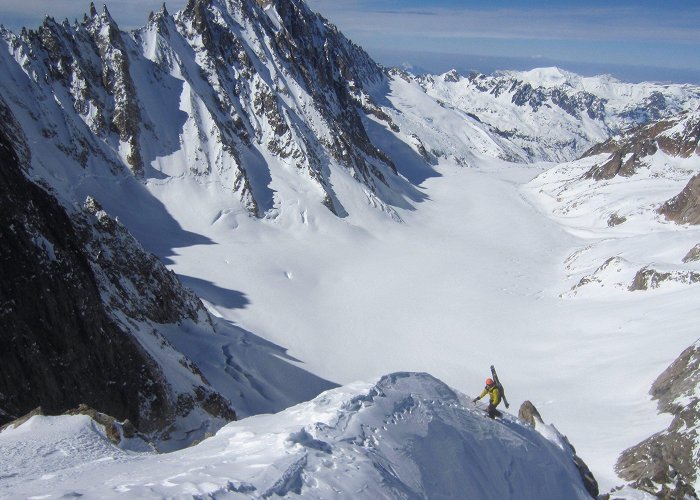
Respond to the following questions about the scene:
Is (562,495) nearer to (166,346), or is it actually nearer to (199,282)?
(166,346)

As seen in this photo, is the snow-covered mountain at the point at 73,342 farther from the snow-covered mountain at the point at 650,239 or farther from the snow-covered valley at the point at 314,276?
the snow-covered mountain at the point at 650,239

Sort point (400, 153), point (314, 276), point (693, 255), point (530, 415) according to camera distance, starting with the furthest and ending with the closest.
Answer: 1. point (400, 153)
2. point (314, 276)
3. point (693, 255)
4. point (530, 415)

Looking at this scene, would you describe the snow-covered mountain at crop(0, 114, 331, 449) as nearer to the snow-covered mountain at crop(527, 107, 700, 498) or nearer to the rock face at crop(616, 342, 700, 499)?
the rock face at crop(616, 342, 700, 499)

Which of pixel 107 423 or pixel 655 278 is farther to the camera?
pixel 655 278

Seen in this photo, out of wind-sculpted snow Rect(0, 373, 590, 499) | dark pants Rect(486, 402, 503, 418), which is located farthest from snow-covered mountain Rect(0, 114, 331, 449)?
dark pants Rect(486, 402, 503, 418)

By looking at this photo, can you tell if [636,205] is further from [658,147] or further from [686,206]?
[658,147]

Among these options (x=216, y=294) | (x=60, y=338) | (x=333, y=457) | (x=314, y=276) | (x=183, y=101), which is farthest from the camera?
(x=183, y=101)

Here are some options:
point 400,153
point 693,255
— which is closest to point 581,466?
point 693,255
